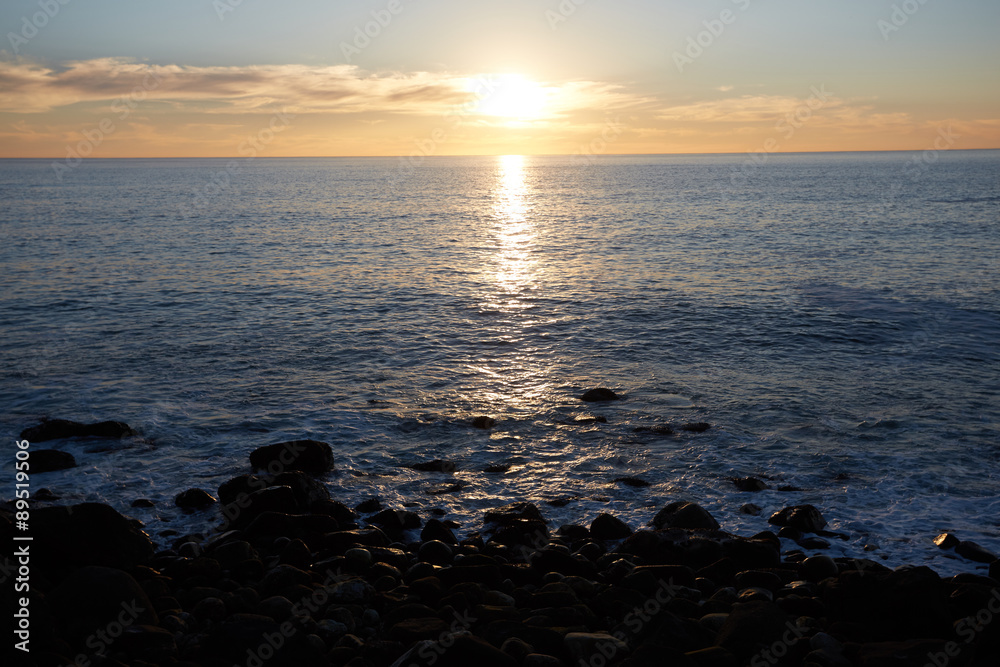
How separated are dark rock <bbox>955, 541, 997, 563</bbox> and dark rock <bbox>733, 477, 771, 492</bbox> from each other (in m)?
3.75

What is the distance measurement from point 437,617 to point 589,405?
11524mm

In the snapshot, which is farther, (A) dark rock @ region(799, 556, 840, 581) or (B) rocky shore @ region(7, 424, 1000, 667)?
(A) dark rock @ region(799, 556, 840, 581)

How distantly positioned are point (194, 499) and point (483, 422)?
7.79 meters

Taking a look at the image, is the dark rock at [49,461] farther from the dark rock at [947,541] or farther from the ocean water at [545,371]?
the dark rock at [947,541]

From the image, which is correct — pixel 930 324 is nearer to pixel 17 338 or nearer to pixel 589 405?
pixel 589 405

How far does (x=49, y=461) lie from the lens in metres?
15.9

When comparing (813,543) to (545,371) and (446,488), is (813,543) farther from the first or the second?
(545,371)

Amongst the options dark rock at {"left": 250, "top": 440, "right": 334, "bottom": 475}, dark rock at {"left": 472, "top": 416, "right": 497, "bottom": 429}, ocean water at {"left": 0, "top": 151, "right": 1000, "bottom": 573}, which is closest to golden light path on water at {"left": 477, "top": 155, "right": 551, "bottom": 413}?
ocean water at {"left": 0, "top": 151, "right": 1000, "bottom": 573}

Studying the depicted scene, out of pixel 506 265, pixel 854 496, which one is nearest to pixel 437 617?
pixel 854 496

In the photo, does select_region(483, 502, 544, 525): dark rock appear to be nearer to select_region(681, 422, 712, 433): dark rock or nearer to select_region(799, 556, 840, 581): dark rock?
select_region(799, 556, 840, 581): dark rock

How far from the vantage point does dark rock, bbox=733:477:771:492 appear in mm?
14832

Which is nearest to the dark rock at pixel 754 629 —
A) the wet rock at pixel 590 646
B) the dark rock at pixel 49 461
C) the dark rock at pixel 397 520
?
the wet rock at pixel 590 646

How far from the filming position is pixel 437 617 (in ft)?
Answer: 31.0

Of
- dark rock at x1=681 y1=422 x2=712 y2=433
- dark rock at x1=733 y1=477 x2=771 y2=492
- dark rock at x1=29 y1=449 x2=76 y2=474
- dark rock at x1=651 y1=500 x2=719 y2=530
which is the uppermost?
dark rock at x1=29 y1=449 x2=76 y2=474
